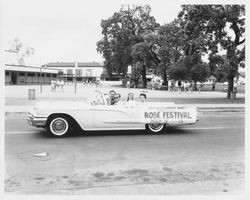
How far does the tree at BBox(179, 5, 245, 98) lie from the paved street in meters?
12.2

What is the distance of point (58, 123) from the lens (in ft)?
23.9

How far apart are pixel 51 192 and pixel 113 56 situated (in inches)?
1954

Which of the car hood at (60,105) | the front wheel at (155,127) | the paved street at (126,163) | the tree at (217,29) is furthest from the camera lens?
the tree at (217,29)

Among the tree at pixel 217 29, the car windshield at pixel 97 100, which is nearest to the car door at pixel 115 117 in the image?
the car windshield at pixel 97 100

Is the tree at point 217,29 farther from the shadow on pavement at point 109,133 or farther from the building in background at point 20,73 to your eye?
the building in background at point 20,73

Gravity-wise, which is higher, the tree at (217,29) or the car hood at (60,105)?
the tree at (217,29)

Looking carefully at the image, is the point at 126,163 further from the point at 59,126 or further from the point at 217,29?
the point at 217,29

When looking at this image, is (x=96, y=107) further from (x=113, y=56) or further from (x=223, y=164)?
(x=113, y=56)

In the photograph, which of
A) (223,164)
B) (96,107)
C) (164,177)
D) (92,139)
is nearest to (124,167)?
(164,177)

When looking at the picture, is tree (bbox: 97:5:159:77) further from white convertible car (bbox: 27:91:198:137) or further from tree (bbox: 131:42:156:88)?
white convertible car (bbox: 27:91:198:137)

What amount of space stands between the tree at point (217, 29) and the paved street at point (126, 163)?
39.9 ft

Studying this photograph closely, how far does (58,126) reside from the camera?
7309mm

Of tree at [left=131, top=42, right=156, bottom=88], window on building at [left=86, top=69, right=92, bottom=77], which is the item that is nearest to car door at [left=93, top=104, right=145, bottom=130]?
tree at [left=131, top=42, right=156, bottom=88]

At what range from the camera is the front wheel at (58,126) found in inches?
286
